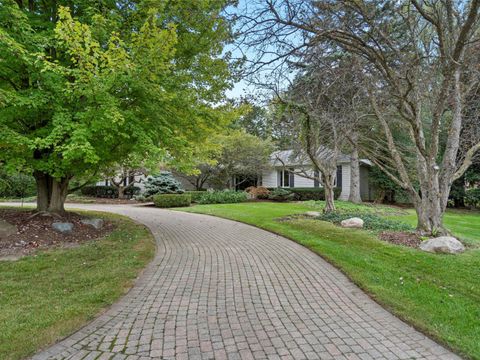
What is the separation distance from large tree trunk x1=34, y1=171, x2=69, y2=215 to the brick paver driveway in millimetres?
5599

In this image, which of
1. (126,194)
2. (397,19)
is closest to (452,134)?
(397,19)

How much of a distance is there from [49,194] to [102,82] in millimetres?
5637

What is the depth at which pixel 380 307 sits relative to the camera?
4105mm

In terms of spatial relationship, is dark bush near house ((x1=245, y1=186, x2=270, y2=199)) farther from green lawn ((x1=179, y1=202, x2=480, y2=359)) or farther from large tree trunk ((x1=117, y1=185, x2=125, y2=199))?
green lawn ((x1=179, y1=202, x2=480, y2=359))

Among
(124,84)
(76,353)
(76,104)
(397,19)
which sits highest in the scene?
(397,19)

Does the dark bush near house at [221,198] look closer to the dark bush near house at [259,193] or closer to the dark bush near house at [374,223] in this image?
the dark bush near house at [259,193]

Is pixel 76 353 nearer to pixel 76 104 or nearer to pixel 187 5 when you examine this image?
pixel 76 104

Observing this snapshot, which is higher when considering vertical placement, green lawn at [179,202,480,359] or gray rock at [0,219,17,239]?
gray rock at [0,219,17,239]

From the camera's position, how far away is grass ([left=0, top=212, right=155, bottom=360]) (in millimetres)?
3254

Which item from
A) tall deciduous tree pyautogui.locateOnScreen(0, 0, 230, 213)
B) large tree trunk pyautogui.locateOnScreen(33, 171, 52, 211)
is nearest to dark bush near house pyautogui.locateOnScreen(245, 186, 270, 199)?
tall deciduous tree pyautogui.locateOnScreen(0, 0, 230, 213)

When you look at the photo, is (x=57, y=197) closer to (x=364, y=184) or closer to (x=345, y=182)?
(x=345, y=182)

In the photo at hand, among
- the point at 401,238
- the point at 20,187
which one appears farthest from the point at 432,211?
the point at 20,187

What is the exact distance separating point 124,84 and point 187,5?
307 cm

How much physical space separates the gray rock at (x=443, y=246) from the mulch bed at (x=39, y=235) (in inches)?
330
